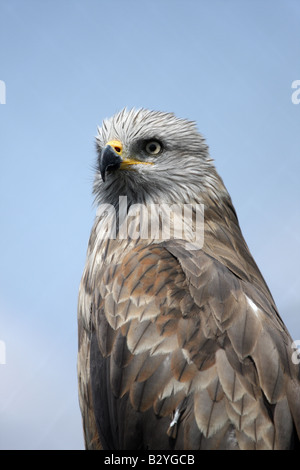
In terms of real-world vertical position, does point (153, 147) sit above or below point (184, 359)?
above

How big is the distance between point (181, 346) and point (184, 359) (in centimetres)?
10

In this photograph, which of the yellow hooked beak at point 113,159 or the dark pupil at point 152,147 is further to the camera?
the dark pupil at point 152,147

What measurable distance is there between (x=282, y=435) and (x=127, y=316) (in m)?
1.38

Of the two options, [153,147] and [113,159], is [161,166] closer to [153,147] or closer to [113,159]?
[153,147]

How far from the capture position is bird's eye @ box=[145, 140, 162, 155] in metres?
6.00

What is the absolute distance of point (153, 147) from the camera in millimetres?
6016

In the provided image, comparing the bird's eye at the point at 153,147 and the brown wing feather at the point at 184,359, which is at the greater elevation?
the bird's eye at the point at 153,147

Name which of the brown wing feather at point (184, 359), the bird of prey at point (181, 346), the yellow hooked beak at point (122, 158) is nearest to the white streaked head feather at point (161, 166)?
the yellow hooked beak at point (122, 158)

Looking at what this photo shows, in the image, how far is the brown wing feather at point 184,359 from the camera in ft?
13.6

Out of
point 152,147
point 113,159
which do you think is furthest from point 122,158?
point 152,147

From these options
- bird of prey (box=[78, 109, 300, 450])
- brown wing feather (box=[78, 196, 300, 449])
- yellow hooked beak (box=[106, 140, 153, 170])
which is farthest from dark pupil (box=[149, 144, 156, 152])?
brown wing feather (box=[78, 196, 300, 449])

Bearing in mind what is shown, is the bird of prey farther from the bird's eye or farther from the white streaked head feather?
the bird's eye

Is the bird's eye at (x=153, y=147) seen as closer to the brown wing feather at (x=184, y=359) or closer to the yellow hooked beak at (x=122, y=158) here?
the yellow hooked beak at (x=122, y=158)

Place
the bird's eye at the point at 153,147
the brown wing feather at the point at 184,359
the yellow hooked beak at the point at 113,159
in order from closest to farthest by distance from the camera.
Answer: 1. the brown wing feather at the point at 184,359
2. the yellow hooked beak at the point at 113,159
3. the bird's eye at the point at 153,147
